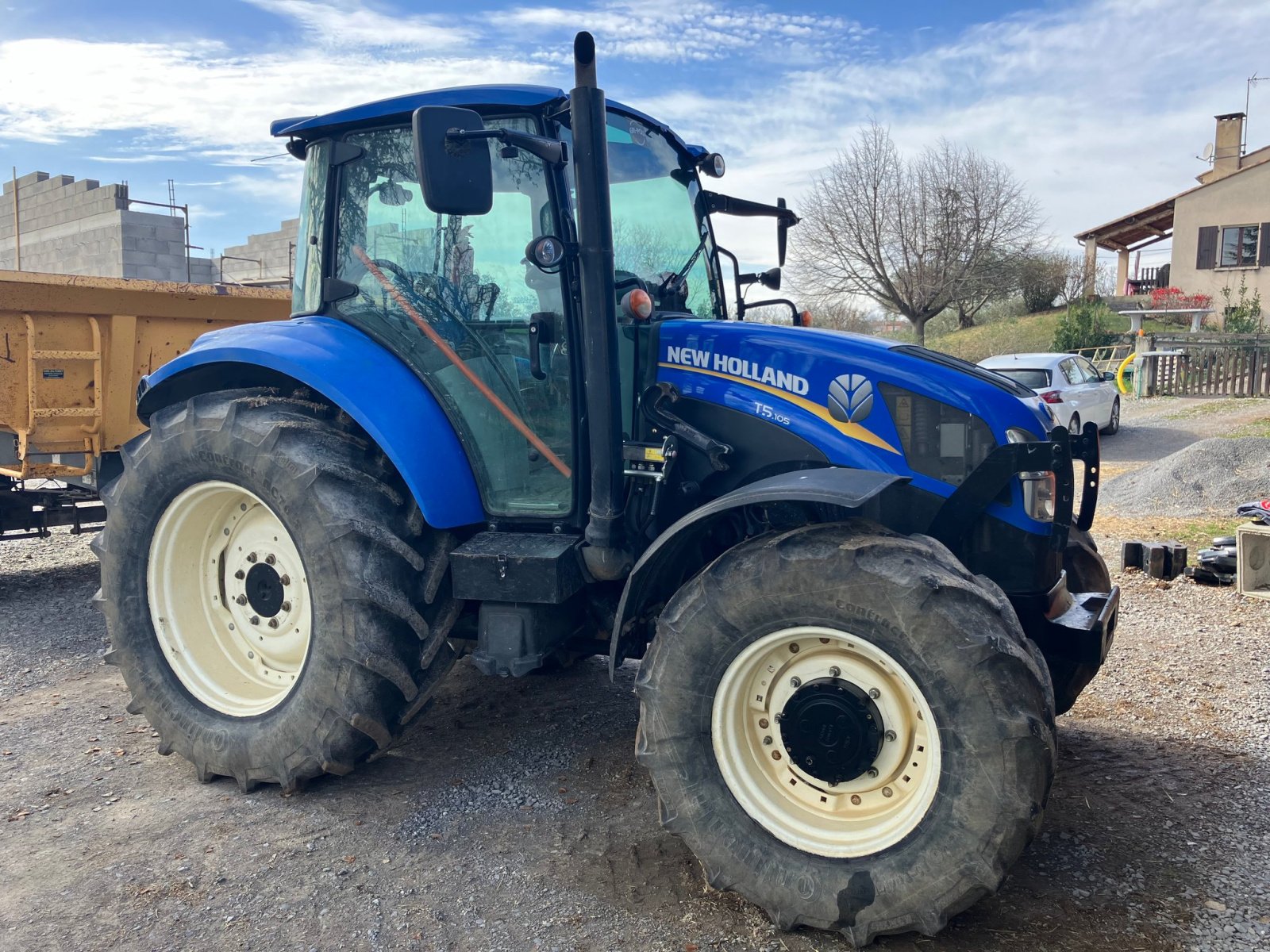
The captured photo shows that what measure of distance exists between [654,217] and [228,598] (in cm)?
231

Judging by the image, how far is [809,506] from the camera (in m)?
3.28

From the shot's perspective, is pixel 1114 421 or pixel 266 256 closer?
pixel 1114 421

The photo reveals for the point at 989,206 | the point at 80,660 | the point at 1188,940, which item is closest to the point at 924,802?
the point at 1188,940

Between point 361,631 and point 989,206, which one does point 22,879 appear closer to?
point 361,631

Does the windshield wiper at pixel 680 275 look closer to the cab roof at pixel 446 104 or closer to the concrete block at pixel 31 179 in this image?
the cab roof at pixel 446 104

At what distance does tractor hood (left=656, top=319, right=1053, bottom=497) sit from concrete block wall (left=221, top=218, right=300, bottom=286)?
16.4 metres

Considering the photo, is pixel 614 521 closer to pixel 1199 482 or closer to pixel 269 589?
pixel 269 589

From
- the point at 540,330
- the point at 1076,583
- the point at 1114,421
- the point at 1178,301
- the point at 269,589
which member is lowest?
the point at 269,589

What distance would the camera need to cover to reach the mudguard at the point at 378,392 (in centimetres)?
350

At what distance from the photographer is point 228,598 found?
4078mm

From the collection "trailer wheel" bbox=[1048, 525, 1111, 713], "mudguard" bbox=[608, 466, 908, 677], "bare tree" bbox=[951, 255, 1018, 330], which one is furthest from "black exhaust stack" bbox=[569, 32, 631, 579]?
"bare tree" bbox=[951, 255, 1018, 330]

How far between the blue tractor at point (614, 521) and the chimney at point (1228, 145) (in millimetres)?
33000

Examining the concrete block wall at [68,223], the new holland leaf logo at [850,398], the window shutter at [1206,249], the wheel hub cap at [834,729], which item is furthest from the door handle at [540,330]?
the window shutter at [1206,249]

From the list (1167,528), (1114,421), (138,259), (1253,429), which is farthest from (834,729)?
(138,259)
